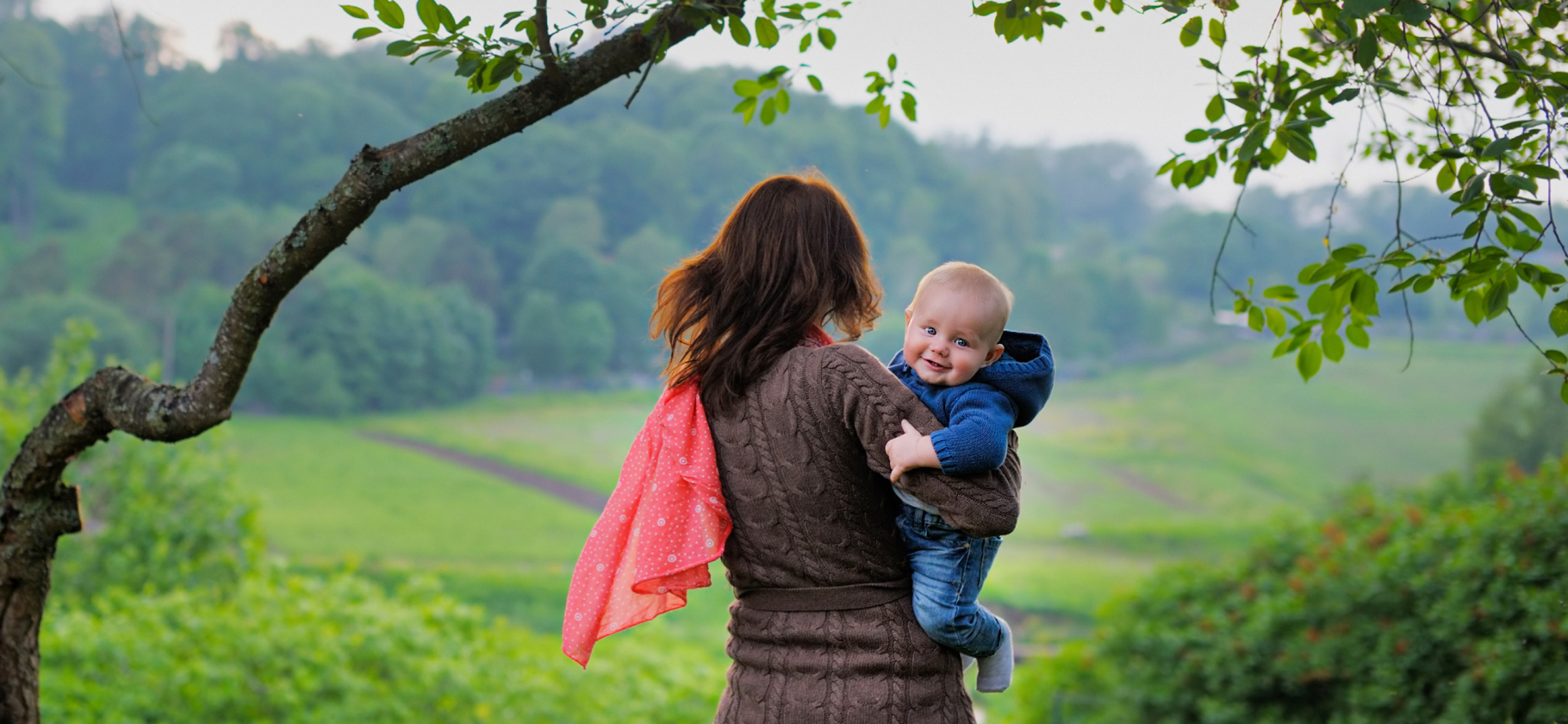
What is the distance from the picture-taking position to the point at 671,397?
1.66 m

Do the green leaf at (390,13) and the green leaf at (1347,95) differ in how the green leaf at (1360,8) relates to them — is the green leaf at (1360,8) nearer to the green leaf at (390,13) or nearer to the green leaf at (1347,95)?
the green leaf at (1347,95)

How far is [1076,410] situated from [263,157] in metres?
20.9

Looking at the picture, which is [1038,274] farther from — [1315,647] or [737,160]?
[1315,647]

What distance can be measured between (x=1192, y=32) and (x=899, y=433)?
872 millimetres

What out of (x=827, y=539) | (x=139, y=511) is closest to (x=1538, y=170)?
(x=827, y=539)

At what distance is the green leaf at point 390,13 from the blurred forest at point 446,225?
22.5m

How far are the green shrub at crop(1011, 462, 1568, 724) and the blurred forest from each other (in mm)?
19256

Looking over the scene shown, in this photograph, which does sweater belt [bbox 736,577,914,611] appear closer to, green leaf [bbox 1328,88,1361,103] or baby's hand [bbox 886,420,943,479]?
baby's hand [bbox 886,420,943,479]

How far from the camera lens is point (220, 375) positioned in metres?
1.95

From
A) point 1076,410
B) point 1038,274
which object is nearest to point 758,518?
point 1076,410

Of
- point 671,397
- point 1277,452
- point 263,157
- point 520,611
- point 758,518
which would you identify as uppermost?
point 263,157

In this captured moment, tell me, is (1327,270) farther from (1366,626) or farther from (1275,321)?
(1366,626)

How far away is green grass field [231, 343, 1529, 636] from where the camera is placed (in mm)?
20609

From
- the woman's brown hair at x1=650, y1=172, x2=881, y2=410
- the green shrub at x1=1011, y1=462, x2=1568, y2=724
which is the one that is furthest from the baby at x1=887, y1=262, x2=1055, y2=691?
the green shrub at x1=1011, y1=462, x2=1568, y2=724
